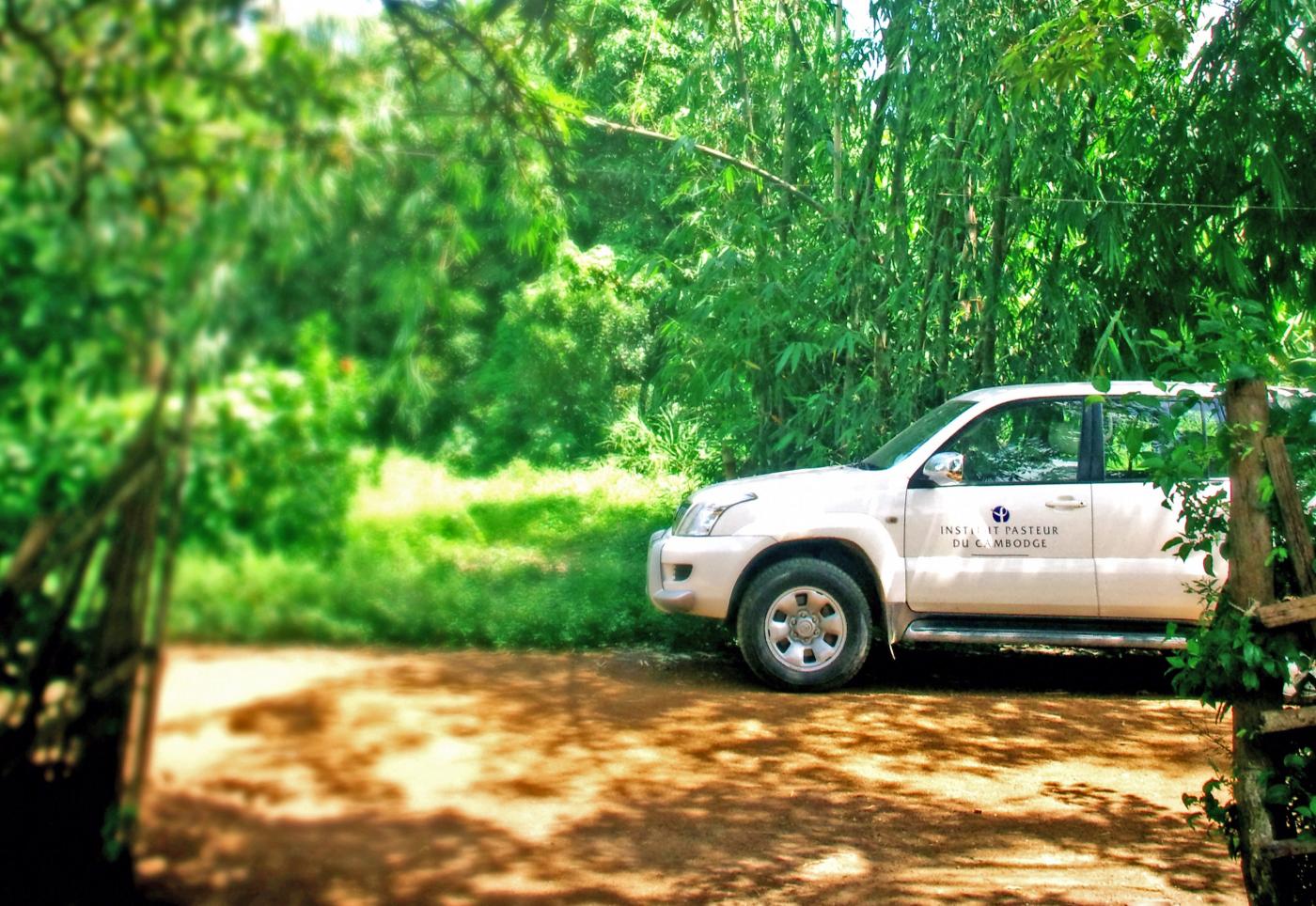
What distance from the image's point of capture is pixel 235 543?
744 millimetres

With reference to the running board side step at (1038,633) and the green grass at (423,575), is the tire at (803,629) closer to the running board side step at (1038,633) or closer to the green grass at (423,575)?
the running board side step at (1038,633)

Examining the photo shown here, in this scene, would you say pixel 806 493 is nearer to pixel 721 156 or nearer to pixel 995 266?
pixel 995 266

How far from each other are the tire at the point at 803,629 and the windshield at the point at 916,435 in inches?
24.1

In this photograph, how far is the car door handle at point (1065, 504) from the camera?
6.21 meters

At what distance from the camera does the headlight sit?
6379mm

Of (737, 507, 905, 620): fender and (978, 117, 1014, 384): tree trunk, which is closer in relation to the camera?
(737, 507, 905, 620): fender

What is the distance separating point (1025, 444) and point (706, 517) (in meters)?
1.59

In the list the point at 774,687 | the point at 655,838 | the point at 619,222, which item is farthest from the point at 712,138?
the point at 774,687

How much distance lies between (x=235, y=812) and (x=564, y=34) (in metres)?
0.77

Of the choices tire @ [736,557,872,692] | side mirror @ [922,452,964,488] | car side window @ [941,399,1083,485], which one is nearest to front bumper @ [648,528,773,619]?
tire @ [736,557,872,692]

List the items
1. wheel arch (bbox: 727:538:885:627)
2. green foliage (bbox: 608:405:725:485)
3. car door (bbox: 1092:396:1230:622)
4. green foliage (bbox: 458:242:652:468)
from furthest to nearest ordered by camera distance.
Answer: wheel arch (bbox: 727:538:885:627) → car door (bbox: 1092:396:1230:622) → green foliage (bbox: 608:405:725:485) → green foliage (bbox: 458:242:652:468)

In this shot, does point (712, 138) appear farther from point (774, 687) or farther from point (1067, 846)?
point (774, 687)

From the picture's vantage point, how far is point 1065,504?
20.4ft

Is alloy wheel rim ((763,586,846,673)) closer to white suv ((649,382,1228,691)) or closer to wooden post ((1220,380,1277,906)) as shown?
white suv ((649,382,1228,691))
